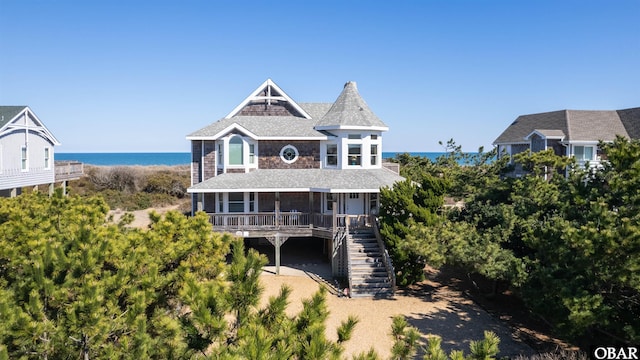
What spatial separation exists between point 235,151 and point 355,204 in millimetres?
7621

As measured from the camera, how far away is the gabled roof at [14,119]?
25.5m

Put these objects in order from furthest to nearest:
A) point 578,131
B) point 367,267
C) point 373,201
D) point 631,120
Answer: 1. point 631,120
2. point 578,131
3. point 373,201
4. point 367,267

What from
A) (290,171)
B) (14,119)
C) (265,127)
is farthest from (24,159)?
(290,171)

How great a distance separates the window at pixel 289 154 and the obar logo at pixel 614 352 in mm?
17657

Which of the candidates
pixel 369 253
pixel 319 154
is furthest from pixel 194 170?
pixel 369 253

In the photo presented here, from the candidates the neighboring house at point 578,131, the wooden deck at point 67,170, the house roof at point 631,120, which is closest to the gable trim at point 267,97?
the wooden deck at point 67,170

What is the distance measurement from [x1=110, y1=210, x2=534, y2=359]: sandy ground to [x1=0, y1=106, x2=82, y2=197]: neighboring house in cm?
1809

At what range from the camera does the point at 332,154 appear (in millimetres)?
25547

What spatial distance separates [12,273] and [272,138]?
16.4 m

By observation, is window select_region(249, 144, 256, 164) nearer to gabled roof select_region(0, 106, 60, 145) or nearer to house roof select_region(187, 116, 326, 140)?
→ house roof select_region(187, 116, 326, 140)

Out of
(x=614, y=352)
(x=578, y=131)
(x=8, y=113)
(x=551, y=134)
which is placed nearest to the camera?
(x=614, y=352)

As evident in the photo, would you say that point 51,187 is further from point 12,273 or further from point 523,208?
point 523,208

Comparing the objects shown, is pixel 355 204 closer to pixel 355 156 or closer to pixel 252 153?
pixel 355 156

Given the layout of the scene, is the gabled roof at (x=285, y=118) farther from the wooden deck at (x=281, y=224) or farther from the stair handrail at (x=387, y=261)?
the stair handrail at (x=387, y=261)
